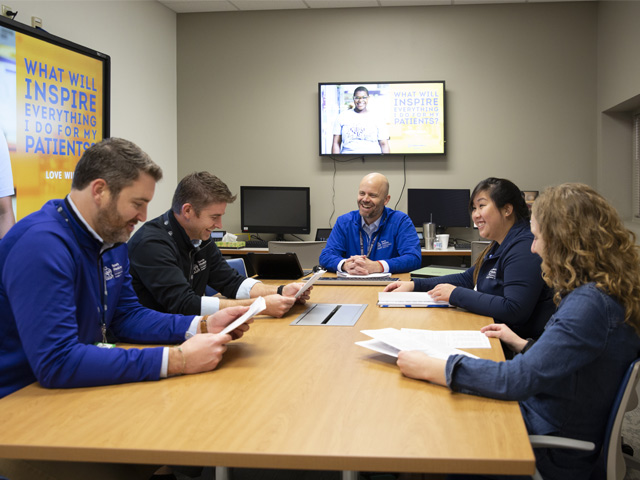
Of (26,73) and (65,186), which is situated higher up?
(26,73)

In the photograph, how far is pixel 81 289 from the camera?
5.09 ft

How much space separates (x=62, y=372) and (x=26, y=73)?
2957 mm

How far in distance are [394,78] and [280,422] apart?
204 inches

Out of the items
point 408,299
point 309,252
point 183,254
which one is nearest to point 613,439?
point 408,299

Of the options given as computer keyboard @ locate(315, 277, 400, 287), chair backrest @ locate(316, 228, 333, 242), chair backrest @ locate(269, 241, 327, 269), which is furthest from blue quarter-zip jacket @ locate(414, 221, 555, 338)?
chair backrest @ locate(316, 228, 333, 242)

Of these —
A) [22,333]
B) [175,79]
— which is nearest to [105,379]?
[22,333]

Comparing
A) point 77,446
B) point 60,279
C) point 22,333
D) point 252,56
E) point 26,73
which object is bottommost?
point 77,446

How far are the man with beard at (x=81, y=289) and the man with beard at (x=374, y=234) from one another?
205cm

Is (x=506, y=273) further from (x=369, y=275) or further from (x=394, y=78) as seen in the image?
(x=394, y=78)

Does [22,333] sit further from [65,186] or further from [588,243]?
[65,186]

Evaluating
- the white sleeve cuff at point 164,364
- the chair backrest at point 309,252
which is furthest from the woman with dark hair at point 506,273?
the chair backrest at point 309,252

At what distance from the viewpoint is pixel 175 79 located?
244 inches

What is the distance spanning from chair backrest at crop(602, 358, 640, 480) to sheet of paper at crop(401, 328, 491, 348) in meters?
0.42

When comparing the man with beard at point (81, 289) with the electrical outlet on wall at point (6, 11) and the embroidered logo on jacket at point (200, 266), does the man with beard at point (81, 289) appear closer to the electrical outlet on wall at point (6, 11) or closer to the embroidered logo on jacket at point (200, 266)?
the embroidered logo on jacket at point (200, 266)
